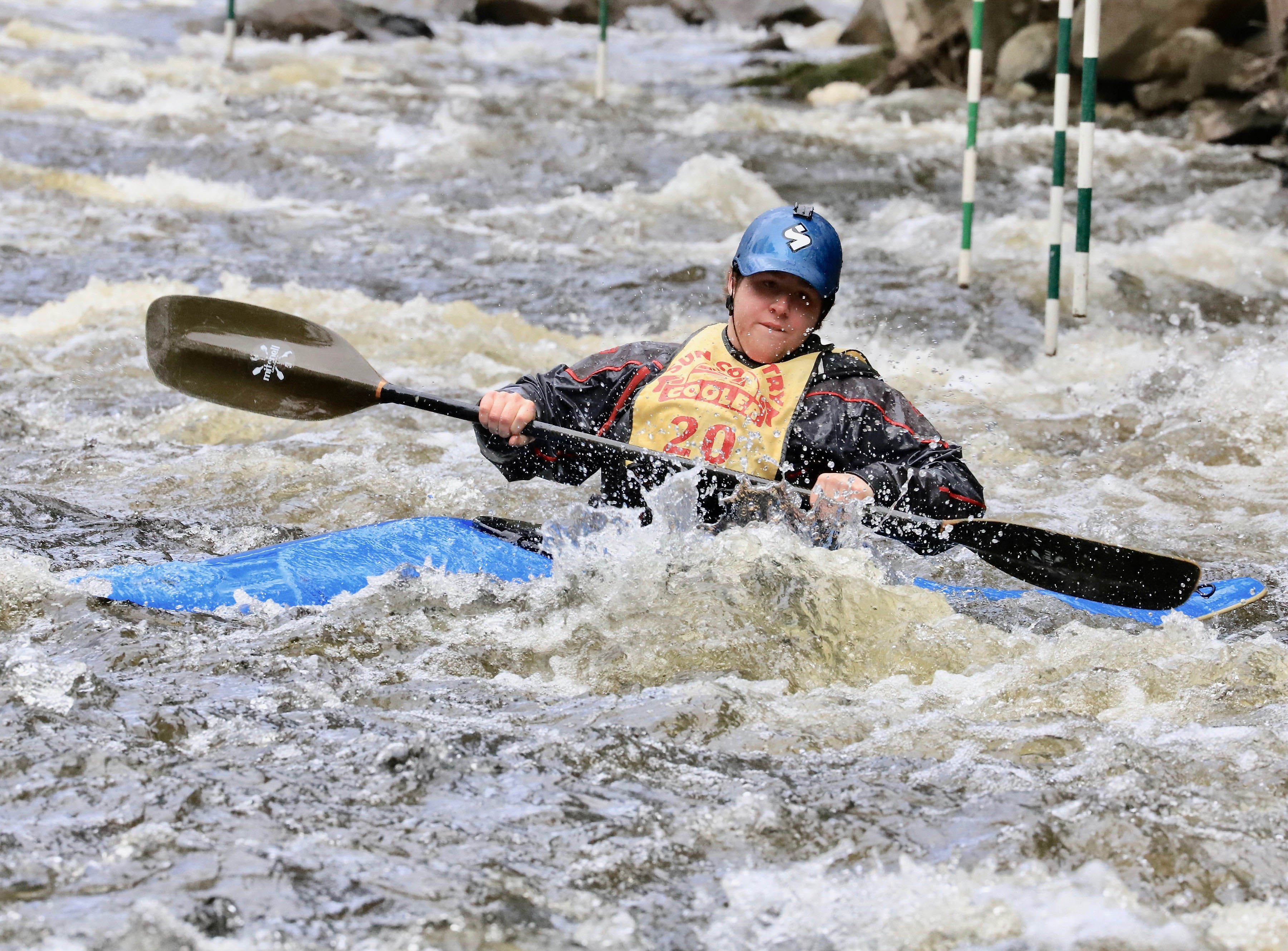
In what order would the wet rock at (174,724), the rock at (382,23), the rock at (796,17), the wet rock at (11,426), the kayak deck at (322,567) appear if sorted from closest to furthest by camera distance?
the wet rock at (174,724), the kayak deck at (322,567), the wet rock at (11,426), the rock at (382,23), the rock at (796,17)

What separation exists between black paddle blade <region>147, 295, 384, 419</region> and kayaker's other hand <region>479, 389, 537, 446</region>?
497 mm

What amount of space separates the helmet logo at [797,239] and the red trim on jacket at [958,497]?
0.60 meters

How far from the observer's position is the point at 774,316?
3.11 meters

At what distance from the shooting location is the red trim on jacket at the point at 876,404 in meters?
3.04

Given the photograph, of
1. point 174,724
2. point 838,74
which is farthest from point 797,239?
point 838,74

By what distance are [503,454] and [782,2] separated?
713 inches

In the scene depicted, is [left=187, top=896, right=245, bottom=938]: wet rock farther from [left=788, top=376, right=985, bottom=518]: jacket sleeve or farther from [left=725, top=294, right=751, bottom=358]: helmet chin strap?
[left=725, top=294, right=751, bottom=358]: helmet chin strap

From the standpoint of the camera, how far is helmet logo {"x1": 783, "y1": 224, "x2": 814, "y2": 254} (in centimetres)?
301

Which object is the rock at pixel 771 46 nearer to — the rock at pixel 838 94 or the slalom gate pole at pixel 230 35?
the rock at pixel 838 94

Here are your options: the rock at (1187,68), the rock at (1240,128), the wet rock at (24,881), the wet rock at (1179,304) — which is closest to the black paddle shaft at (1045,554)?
the wet rock at (24,881)

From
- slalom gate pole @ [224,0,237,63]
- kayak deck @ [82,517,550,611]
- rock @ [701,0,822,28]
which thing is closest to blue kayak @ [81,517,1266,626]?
kayak deck @ [82,517,550,611]

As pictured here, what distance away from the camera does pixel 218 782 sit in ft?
6.94

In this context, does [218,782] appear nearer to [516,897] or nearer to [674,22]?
[516,897]

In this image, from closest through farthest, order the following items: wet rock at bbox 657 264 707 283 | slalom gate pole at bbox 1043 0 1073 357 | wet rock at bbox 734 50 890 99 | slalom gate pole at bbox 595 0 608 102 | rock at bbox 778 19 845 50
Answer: slalom gate pole at bbox 1043 0 1073 357
wet rock at bbox 657 264 707 283
slalom gate pole at bbox 595 0 608 102
wet rock at bbox 734 50 890 99
rock at bbox 778 19 845 50
